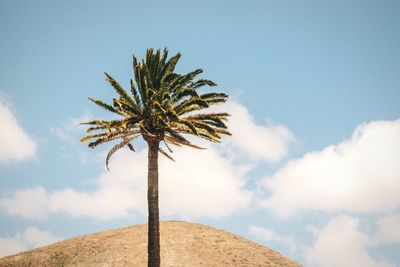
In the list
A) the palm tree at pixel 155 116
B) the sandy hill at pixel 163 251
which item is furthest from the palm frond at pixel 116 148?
the sandy hill at pixel 163 251

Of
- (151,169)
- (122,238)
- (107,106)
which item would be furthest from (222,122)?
(122,238)

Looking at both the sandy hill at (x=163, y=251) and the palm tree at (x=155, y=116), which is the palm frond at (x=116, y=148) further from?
Result: the sandy hill at (x=163, y=251)

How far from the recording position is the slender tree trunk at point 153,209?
70.2 feet

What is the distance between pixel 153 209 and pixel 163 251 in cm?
1394

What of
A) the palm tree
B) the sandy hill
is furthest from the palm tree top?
the sandy hill

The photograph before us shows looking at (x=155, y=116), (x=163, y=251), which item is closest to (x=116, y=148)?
(x=155, y=116)

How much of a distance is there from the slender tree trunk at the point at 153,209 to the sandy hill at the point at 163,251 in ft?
36.6

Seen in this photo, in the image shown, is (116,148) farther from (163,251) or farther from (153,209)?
(163,251)

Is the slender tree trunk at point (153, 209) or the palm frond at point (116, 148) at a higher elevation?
the palm frond at point (116, 148)

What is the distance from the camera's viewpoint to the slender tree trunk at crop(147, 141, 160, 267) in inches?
842

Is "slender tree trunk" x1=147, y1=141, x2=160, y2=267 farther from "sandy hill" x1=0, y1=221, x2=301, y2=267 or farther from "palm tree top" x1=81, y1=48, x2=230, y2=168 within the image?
"sandy hill" x1=0, y1=221, x2=301, y2=267

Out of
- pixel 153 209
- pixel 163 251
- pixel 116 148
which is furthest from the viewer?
pixel 163 251

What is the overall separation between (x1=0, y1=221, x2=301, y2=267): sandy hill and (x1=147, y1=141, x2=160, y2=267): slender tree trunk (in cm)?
1116

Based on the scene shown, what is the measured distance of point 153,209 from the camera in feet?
71.9
